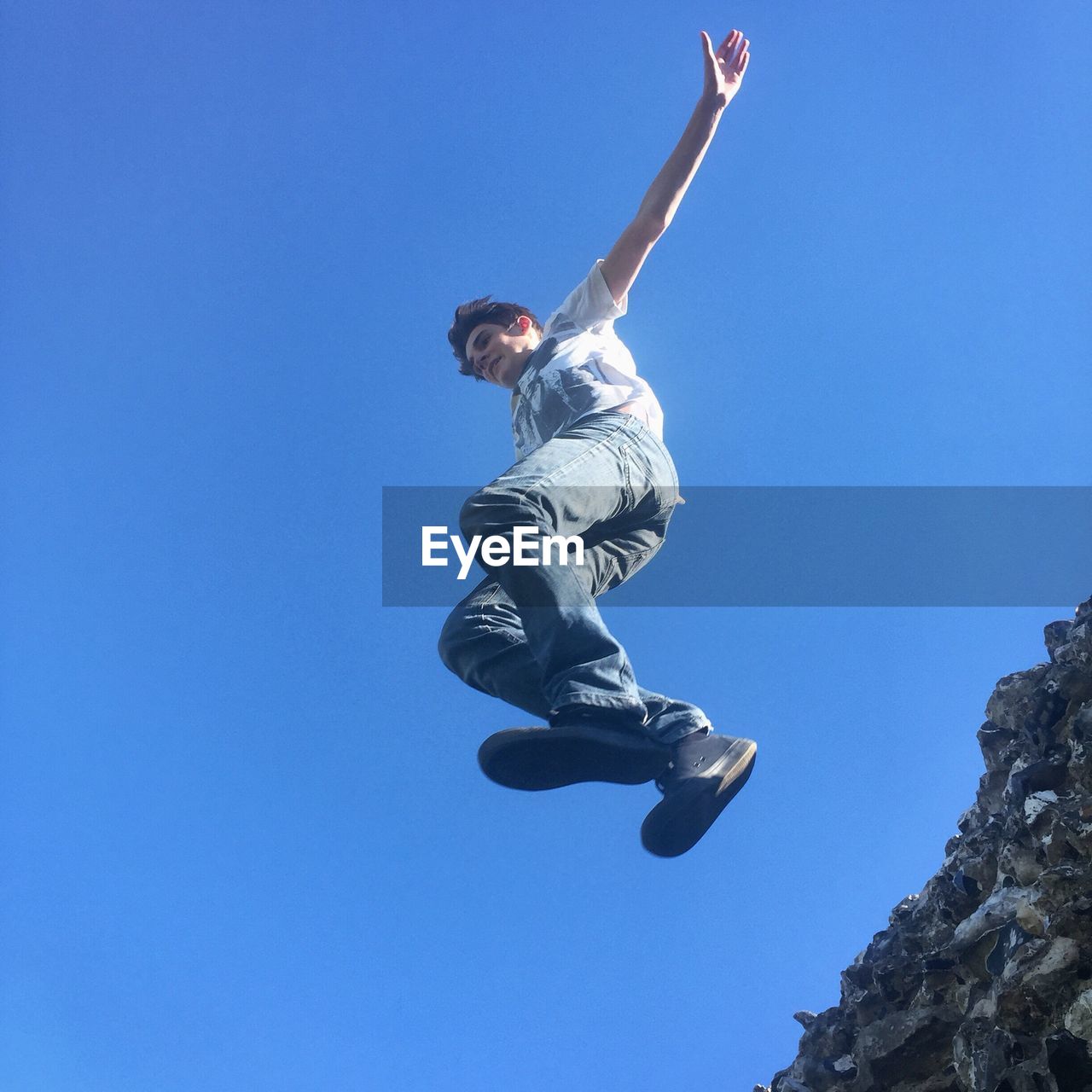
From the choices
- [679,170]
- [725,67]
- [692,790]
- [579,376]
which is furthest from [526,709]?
[725,67]

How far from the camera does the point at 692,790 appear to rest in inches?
155

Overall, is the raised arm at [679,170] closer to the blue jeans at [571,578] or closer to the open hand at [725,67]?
the open hand at [725,67]

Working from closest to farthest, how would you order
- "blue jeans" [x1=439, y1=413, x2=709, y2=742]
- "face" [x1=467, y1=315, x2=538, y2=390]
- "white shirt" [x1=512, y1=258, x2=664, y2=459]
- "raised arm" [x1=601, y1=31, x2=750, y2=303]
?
"blue jeans" [x1=439, y1=413, x2=709, y2=742] < "white shirt" [x1=512, y1=258, x2=664, y2=459] < "raised arm" [x1=601, y1=31, x2=750, y2=303] < "face" [x1=467, y1=315, x2=538, y2=390]

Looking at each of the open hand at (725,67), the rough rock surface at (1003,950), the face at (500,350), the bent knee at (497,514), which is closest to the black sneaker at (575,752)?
the bent knee at (497,514)

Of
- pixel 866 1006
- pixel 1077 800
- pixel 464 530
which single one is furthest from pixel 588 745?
pixel 866 1006

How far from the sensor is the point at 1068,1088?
12.4 feet

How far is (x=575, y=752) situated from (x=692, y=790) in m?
0.42

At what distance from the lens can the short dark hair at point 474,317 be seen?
6074 millimetres

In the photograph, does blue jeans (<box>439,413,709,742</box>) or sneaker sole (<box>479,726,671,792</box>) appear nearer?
sneaker sole (<box>479,726,671,792</box>)

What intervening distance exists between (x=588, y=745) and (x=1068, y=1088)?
1.92m

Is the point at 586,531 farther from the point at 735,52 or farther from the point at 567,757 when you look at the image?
the point at 735,52

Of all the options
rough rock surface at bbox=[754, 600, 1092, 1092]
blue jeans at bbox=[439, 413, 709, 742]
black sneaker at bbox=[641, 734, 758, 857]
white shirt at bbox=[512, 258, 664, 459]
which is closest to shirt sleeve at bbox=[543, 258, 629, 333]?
white shirt at bbox=[512, 258, 664, 459]

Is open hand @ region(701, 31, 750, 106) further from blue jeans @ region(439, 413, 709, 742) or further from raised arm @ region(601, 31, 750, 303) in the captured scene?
blue jeans @ region(439, 413, 709, 742)

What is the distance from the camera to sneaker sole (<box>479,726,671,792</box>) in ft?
13.1
